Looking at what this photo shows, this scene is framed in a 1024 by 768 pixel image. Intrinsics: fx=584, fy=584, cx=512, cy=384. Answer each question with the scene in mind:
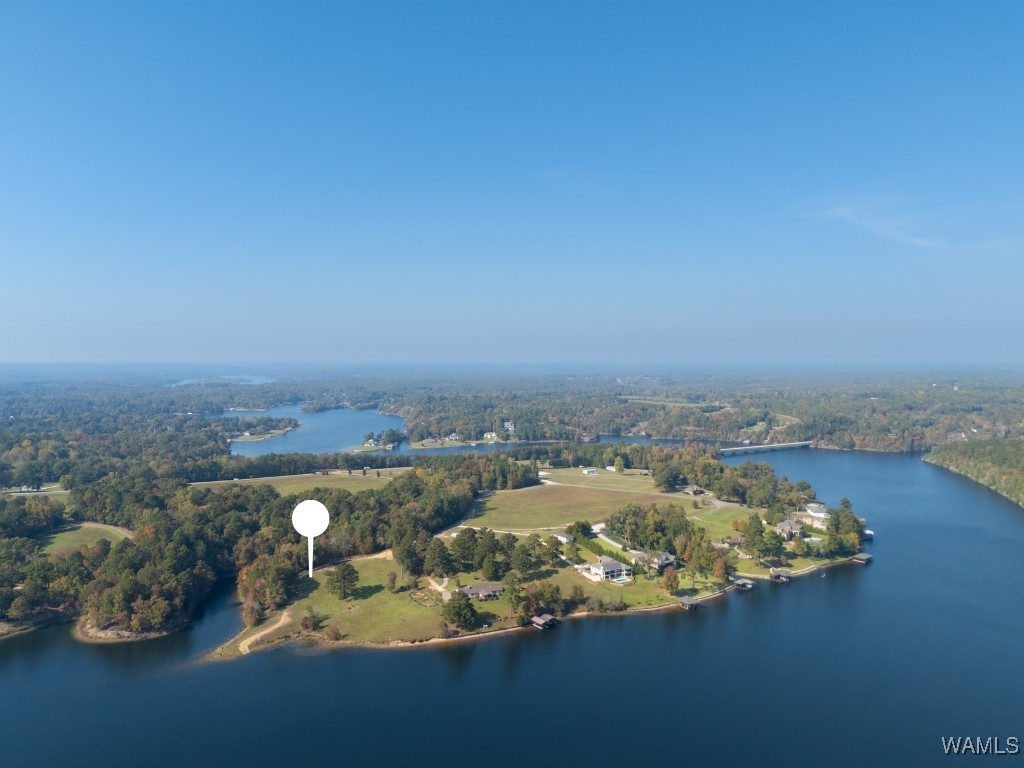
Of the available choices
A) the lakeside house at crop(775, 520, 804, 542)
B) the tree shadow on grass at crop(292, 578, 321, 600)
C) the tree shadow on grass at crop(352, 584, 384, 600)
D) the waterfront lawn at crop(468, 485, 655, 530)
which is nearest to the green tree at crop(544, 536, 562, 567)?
the waterfront lawn at crop(468, 485, 655, 530)

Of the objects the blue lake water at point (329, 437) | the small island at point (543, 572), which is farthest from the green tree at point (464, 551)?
the blue lake water at point (329, 437)

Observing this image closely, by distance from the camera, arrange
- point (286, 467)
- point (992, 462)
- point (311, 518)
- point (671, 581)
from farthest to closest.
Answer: point (286, 467), point (992, 462), point (671, 581), point (311, 518)

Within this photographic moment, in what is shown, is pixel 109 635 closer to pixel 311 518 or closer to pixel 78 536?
pixel 311 518

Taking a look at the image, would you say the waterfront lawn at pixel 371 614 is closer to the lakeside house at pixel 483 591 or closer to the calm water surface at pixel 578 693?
the calm water surface at pixel 578 693

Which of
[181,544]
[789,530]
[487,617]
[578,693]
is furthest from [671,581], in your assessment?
[181,544]

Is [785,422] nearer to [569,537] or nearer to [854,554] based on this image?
[854,554]
